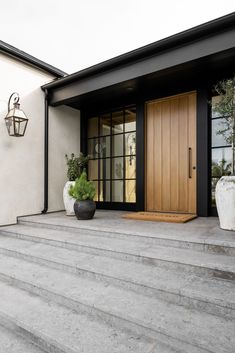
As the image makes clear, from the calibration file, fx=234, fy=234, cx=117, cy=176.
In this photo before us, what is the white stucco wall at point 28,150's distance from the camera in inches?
161

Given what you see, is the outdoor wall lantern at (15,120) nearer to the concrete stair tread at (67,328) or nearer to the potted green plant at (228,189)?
the concrete stair tread at (67,328)

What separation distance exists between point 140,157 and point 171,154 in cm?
61

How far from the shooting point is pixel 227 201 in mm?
2848

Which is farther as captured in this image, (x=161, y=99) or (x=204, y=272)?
(x=161, y=99)

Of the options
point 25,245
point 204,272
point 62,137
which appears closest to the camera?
point 204,272

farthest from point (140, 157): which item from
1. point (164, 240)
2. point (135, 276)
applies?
point (135, 276)

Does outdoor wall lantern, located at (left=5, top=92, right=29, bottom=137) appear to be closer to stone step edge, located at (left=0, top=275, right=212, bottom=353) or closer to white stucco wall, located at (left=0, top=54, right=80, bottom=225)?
white stucco wall, located at (left=0, top=54, right=80, bottom=225)

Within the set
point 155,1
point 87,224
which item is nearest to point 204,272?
point 87,224

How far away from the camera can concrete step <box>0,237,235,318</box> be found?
1693 mm

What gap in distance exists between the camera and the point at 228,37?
2725 mm

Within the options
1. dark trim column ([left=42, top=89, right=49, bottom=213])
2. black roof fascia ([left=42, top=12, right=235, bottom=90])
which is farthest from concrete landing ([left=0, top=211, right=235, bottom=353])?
black roof fascia ([left=42, top=12, right=235, bottom=90])

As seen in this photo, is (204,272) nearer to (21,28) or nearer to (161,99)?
(161,99)

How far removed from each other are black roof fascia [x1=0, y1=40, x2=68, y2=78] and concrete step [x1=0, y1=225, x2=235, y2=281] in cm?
304

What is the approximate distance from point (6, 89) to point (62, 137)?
1445 millimetres
